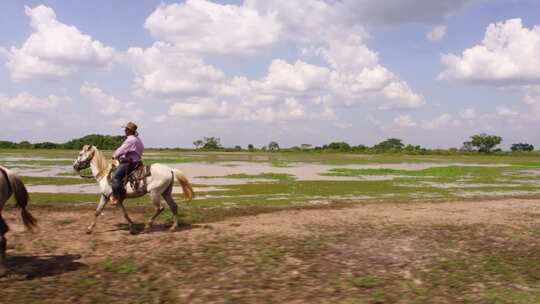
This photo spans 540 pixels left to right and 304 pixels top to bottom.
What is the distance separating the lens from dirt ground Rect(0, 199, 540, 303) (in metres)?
6.61

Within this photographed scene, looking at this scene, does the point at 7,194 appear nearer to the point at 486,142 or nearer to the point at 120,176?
the point at 120,176

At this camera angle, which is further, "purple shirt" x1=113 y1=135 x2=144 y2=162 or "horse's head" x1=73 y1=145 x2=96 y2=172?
"horse's head" x1=73 y1=145 x2=96 y2=172

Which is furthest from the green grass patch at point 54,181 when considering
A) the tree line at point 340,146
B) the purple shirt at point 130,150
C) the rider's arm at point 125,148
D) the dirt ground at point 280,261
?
the tree line at point 340,146

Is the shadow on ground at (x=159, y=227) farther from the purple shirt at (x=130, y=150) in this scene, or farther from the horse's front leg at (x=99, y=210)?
the purple shirt at (x=130, y=150)

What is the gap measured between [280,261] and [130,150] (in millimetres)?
4968

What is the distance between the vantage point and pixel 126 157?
10.9 metres

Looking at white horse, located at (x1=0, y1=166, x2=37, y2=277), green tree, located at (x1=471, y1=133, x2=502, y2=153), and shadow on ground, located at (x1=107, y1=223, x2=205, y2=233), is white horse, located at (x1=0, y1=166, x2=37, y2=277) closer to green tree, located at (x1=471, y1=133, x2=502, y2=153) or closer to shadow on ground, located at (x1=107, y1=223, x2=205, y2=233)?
shadow on ground, located at (x1=107, y1=223, x2=205, y2=233)

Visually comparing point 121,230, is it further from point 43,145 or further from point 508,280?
point 43,145

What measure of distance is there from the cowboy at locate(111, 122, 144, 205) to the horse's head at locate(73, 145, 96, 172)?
36.8 inches

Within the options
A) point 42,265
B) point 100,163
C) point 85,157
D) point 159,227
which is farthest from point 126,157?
point 42,265

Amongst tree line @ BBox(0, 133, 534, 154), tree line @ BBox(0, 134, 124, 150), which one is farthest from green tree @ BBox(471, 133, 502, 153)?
tree line @ BBox(0, 134, 124, 150)

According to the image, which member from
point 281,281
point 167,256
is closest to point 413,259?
point 281,281

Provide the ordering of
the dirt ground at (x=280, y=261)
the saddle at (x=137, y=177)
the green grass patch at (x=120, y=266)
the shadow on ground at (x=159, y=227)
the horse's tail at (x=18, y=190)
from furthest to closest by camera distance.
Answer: the shadow on ground at (x=159, y=227)
the saddle at (x=137, y=177)
the horse's tail at (x=18, y=190)
the green grass patch at (x=120, y=266)
the dirt ground at (x=280, y=261)

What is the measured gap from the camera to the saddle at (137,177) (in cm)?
1114
